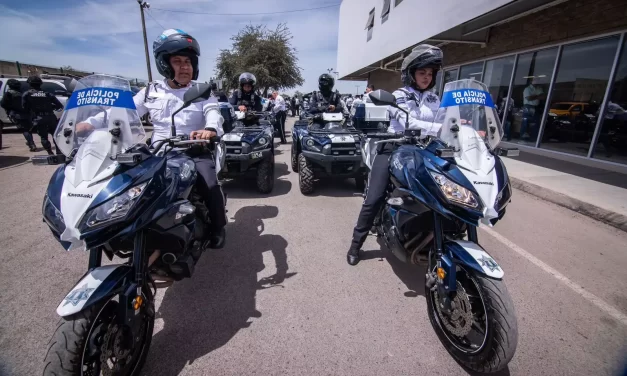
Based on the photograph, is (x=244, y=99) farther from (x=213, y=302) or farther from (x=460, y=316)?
(x=460, y=316)

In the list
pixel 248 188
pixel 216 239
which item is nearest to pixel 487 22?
pixel 248 188

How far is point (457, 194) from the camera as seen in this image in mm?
1857

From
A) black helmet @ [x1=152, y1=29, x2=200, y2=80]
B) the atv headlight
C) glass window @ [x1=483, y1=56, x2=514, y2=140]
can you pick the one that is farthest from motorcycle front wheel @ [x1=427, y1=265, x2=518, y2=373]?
glass window @ [x1=483, y1=56, x2=514, y2=140]

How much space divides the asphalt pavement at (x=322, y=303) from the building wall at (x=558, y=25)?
18.5 feet

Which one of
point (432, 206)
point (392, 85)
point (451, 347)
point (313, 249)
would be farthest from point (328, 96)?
point (392, 85)

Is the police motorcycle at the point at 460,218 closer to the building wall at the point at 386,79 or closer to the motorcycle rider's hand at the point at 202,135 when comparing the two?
the motorcycle rider's hand at the point at 202,135

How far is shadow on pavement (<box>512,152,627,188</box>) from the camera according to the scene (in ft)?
19.5

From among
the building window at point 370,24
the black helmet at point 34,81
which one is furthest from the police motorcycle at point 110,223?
the building window at point 370,24

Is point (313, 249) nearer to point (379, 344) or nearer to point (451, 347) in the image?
point (379, 344)

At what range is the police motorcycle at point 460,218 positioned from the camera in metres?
1.71

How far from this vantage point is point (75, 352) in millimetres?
1373

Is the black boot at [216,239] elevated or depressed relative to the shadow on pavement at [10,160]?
elevated

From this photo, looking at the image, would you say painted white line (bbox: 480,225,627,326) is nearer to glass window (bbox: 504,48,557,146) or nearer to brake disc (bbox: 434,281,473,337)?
brake disc (bbox: 434,281,473,337)

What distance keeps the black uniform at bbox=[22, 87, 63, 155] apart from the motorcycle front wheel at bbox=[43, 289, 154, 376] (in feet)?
28.9
